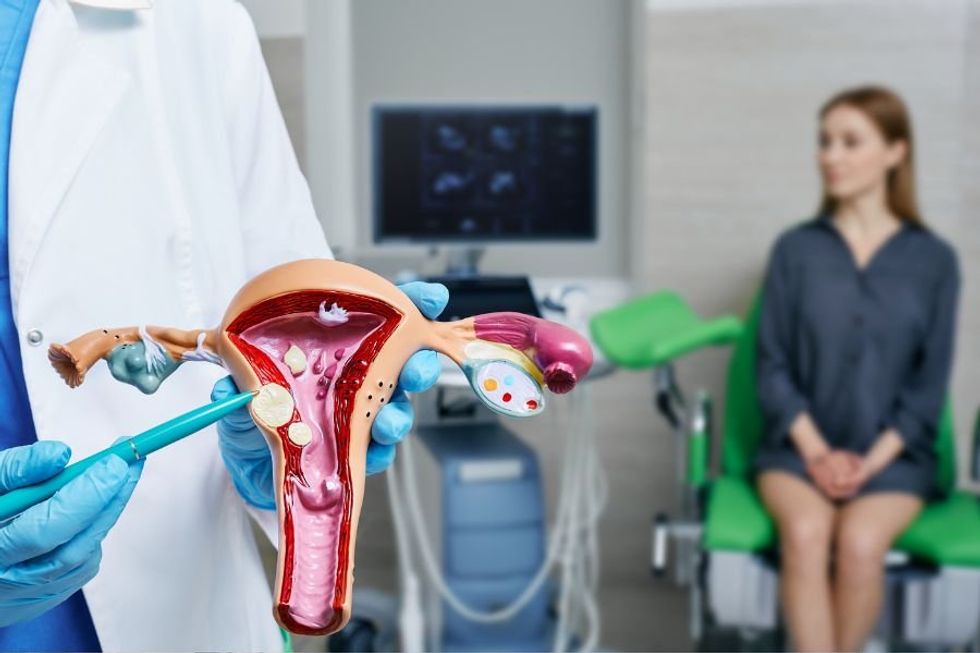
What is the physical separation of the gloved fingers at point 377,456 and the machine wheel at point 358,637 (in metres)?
0.29

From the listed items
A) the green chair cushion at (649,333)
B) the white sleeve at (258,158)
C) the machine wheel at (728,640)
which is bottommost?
the machine wheel at (728,640)

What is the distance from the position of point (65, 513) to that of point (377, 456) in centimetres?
11

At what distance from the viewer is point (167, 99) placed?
424 millimetres

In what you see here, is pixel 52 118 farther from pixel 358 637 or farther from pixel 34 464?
pixel 358 637

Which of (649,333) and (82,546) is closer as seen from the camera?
(82,546)

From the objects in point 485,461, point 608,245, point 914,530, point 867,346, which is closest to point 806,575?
point 914,530

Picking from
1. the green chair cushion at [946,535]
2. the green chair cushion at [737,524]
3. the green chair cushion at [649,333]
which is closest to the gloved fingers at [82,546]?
the green chair cushion at [649,333]

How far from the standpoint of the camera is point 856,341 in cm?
145

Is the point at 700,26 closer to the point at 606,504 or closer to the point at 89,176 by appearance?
the point at 606,504

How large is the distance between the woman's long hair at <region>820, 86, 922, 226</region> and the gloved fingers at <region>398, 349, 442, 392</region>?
133cm

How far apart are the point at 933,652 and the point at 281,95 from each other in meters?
1.28

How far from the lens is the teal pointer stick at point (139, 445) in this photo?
A: 1.06ft

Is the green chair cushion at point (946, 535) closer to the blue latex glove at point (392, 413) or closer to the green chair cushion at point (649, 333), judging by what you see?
the green chair cushion at point (649, 333)

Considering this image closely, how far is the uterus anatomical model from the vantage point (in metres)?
0.32
